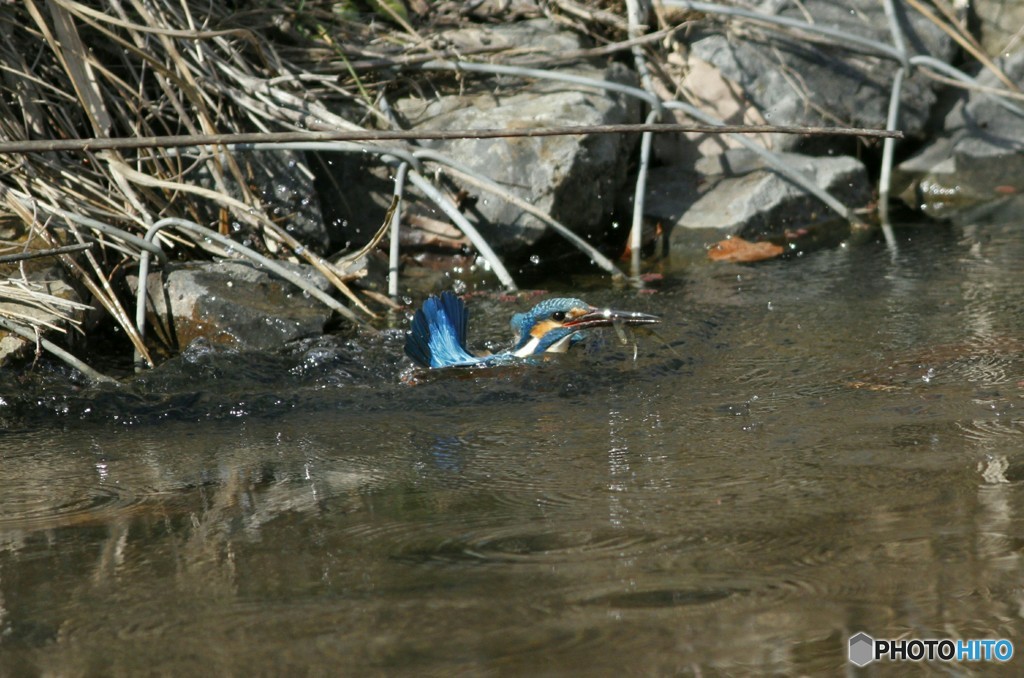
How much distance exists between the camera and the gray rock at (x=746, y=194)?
5.80 m

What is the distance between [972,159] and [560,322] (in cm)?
376

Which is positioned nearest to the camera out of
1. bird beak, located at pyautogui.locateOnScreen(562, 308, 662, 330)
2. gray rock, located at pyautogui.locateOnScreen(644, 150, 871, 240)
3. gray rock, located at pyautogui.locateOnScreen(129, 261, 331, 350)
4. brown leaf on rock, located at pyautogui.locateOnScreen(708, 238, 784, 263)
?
bird beak, located at pyautogui.locateOnScreen(562, 308, 662, 330)

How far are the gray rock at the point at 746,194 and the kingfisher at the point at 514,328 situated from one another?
1935 mm

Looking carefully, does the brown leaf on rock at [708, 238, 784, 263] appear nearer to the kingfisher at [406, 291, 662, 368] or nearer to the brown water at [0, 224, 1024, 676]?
the brown water at [0, 224, 1024, 676]

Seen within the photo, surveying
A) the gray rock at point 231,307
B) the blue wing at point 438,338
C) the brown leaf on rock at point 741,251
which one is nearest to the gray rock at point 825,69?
the brown leaf on rock at point 741,251

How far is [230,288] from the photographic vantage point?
14.6 feet

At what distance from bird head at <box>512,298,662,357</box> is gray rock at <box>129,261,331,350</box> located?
85 cm

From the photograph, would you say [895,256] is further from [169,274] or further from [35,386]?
[35,386]

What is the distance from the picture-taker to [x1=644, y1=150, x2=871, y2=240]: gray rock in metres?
5.80

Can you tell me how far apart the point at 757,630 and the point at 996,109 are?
564cm

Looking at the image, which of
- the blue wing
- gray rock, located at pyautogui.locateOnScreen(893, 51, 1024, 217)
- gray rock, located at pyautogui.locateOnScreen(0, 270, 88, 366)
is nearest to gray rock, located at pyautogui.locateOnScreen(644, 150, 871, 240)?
gray rock, located at pyautogui.locateOnScreen(893, 51, 1024, 217)

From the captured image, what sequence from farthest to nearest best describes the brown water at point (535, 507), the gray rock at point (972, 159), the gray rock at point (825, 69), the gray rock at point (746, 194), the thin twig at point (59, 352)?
the gray rock at point (972, 159) → the gray rock at point (825, 69) → the gray rock at point (746, 194) → the thin twig at point (59, 352) → the brown water at point (535, 507)

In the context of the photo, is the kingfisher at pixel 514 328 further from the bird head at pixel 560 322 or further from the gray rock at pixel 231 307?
the gray rock at pixel 231 307

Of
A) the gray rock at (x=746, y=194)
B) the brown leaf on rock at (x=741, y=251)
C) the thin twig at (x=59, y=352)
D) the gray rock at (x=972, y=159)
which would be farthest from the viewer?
the gray rock at (x=972, y=159)
